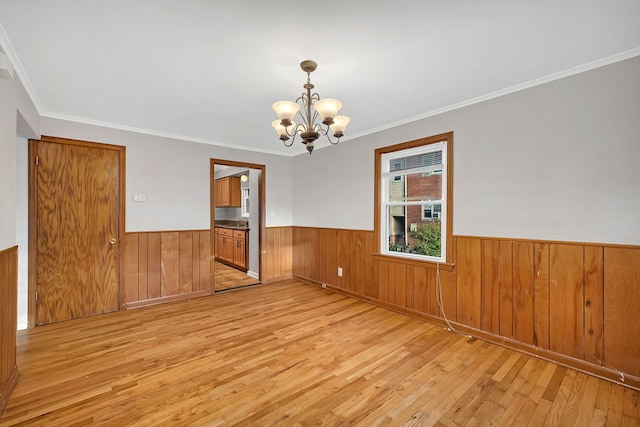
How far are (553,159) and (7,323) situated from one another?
14.7ft

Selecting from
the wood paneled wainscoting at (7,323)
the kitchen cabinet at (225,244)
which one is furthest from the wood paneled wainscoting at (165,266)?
the kitchen cabinet at (225,244)

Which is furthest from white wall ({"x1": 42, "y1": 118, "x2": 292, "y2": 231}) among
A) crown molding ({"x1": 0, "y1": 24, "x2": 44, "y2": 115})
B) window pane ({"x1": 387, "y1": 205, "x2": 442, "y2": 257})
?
window pane ({"x1": 387, "y1": 205, "x2": 442, "y2": 257})

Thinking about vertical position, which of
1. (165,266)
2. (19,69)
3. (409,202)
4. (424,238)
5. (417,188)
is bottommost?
(165,266)

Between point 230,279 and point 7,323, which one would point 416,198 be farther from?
point 7,323

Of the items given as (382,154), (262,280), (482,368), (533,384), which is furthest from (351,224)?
(533,384)

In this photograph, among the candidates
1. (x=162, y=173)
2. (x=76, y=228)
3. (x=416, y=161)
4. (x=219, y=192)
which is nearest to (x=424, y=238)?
(x=416, y=161)

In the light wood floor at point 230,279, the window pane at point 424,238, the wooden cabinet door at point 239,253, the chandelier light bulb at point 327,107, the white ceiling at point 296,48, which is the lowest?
the light wood floor at point 230,279

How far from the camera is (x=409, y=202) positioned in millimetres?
3521

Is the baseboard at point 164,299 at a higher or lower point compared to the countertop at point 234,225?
lower

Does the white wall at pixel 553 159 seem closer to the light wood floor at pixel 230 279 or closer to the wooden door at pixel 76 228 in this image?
the wooden door at pixel 76 228

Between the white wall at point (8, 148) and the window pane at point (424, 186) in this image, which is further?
the window pane at point (424, 186)

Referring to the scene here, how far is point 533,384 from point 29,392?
3.70m

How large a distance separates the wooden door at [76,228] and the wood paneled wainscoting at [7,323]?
121cm

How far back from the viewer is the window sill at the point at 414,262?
3.08m
